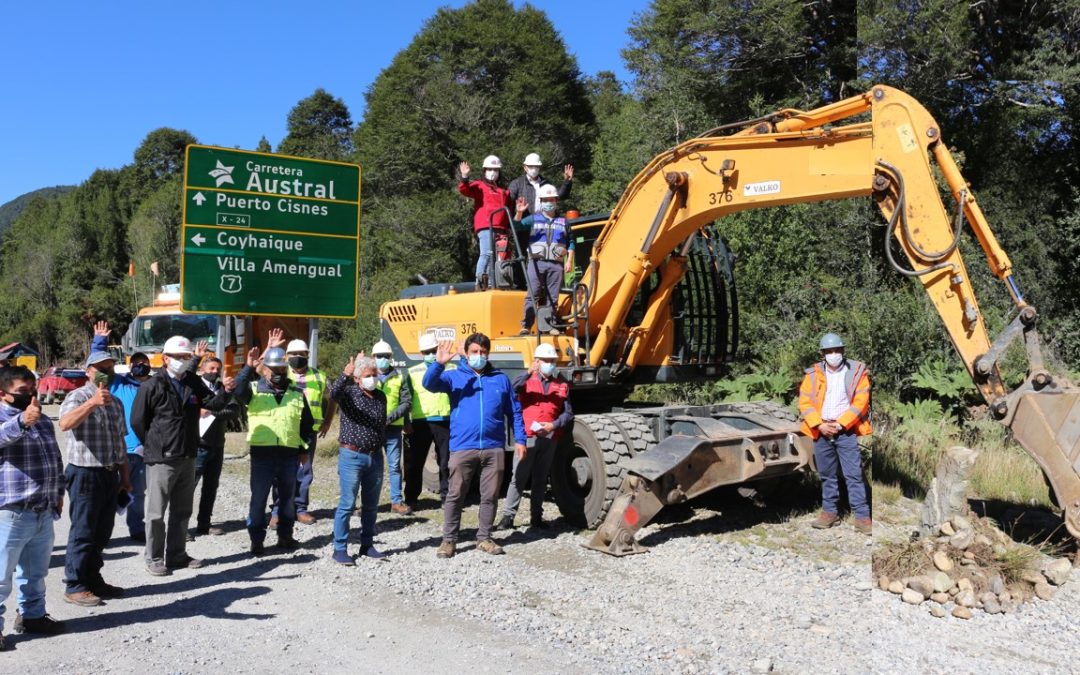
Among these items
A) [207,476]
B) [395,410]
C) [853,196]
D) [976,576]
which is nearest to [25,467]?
[207,476]

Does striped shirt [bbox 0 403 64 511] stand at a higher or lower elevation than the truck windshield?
lower

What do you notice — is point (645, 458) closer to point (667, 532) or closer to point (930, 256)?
point (667, 532)

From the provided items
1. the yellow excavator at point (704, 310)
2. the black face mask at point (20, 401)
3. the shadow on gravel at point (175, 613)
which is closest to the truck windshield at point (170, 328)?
the yellow excavator at point (704, 310)

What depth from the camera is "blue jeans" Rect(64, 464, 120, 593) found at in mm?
6199

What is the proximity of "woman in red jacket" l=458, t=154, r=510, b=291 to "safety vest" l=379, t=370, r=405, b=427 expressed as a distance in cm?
144

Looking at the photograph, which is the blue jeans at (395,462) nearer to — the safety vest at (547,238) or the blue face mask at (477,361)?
the blue face mask at (477,361)

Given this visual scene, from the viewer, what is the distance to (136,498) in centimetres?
859

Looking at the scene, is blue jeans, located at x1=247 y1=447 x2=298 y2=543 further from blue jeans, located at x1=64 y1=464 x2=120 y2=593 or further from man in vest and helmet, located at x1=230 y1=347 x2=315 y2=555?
blue jeans, located at x1=64 y1=464 x2=120 y2=593

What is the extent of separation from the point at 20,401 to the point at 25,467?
0.43 m

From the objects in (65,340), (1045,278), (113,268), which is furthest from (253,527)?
(113,268)

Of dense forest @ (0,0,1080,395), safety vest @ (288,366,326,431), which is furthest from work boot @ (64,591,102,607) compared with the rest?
dense forest @ (0,0,1080,395)

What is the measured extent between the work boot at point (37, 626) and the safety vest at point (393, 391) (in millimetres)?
3891

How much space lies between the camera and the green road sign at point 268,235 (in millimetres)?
10281

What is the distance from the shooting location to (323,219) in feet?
36.1
